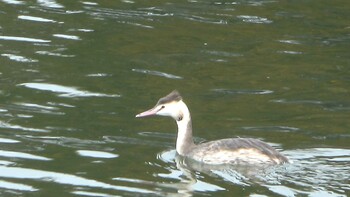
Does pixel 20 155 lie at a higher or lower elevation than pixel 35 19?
lower

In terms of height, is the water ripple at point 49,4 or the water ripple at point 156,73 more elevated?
the water ripple at point 49,4

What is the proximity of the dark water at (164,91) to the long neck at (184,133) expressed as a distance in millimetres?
166

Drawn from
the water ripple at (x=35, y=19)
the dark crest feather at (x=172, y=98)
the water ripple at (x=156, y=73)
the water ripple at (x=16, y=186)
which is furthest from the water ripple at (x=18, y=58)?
the water ripple at (x=16, y=186)

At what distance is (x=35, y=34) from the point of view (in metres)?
20.2

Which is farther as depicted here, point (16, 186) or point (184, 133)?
point (184, 133)

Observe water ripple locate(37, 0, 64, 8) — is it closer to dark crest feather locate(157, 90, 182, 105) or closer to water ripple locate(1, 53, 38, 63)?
water ripple locate(1, 53, 38, 63)

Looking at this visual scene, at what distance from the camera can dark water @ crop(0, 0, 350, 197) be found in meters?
13.9

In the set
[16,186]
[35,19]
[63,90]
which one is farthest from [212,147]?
[35,19]

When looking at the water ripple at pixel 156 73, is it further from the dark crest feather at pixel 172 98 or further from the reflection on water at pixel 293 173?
the reflection on water at pixel 293 173

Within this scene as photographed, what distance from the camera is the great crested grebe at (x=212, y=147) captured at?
14.6 meters

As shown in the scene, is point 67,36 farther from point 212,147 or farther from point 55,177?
point 55,177

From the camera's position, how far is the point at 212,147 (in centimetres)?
1482

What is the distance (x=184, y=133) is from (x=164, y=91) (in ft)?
7.28

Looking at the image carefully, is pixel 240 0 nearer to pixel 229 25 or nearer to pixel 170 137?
pixel 229 25
